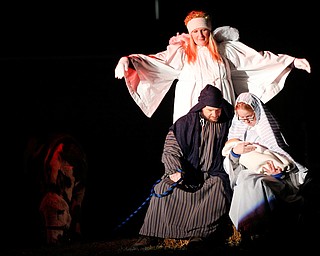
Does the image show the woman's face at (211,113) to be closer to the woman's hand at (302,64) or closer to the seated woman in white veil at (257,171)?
→ the seated woman in white veil at (257,171)

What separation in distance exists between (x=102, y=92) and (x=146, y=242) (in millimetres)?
1787

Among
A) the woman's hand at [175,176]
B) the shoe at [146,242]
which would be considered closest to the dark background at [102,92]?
the shoe at [146,242]

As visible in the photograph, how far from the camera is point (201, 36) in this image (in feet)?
21.7

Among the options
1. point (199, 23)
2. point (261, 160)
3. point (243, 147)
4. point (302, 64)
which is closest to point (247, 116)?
point (243, 147)

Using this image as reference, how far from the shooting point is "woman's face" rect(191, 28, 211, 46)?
6613mm

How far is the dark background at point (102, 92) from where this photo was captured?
723 centimetres

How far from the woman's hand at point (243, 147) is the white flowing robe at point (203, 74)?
637 millimetres

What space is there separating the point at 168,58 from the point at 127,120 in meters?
1.08

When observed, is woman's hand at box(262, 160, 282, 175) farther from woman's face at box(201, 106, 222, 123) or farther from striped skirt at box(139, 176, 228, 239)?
woman's face at box(201, 106, 222, 123)

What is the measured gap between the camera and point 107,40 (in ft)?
24.7

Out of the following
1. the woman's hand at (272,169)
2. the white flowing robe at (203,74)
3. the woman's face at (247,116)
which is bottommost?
the woman's hand at (272,169)

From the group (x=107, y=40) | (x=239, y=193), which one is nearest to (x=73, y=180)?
(x=107, y=40)

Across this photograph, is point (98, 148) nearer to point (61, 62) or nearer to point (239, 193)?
point (61, 62)

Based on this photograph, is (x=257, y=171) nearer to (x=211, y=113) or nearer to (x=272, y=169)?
(x=272, y=169)
